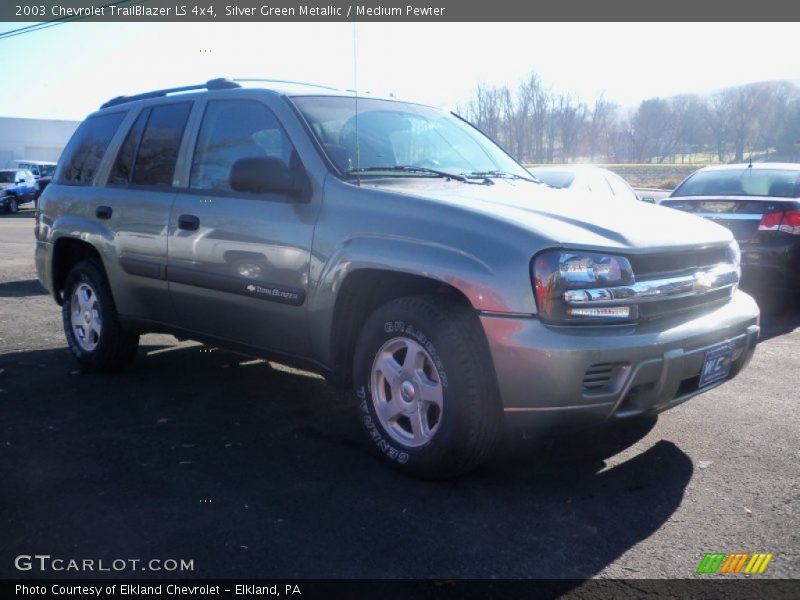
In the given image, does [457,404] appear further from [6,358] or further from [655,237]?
[6,358]

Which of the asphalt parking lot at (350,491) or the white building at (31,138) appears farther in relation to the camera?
the white building at (31,138)

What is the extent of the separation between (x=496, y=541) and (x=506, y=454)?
3.27ft

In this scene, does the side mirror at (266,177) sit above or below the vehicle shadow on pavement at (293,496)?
above

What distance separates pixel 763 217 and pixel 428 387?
5.42m

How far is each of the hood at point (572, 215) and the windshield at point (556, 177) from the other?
18.1ft

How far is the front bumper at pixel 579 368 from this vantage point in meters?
3.21

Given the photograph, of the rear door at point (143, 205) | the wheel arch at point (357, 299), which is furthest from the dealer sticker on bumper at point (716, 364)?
the rear door at point (143, 205)

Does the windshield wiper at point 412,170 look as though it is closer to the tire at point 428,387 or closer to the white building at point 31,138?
the tire at point 428,387

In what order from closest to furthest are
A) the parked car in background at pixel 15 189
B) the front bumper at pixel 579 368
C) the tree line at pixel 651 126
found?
the front bumper at pixel 579 368, the tree line at pixel 651 126, the parked car in background at pixel 15 189

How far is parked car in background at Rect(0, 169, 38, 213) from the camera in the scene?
1230 inches

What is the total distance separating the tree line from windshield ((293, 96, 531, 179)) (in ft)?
2.01

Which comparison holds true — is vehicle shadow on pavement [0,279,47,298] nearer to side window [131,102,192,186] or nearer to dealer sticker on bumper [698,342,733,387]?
side window [131,102,192,186]

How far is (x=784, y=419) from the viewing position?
4.57m

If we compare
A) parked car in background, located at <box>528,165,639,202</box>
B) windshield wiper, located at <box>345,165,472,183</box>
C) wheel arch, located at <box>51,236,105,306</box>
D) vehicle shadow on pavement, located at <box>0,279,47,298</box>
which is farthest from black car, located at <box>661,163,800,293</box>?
vehicle shadow on pavement, located at <box>0,279,47,298</box>
